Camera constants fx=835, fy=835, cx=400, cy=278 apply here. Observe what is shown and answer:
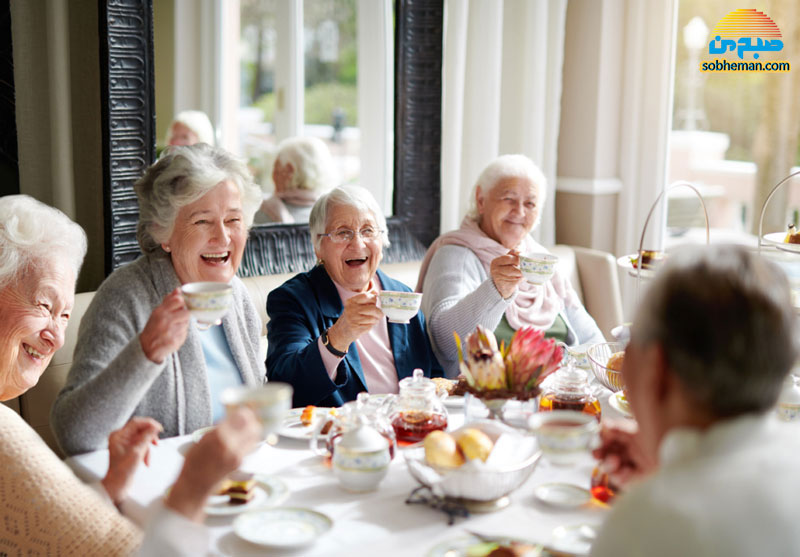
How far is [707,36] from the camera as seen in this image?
4.34m

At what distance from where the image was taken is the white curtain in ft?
13.5

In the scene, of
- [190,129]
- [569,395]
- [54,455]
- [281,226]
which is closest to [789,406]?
[569,395]

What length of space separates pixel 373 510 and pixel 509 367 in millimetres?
465

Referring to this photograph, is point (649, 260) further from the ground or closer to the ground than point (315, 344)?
further from the ground

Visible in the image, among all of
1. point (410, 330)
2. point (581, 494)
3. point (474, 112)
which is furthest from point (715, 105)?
point (581, 494)

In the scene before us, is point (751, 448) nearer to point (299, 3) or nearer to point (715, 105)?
point (299, 3)

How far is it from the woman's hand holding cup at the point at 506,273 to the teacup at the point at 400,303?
0.62m

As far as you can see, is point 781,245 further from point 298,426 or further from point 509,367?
point 298,426

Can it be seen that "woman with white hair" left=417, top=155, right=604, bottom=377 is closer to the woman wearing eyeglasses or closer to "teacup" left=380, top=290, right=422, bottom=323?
the woman wearing eyeglasses

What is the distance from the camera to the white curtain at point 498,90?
411cm

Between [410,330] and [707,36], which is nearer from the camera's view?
[410,330]

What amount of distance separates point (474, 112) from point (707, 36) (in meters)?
1.29

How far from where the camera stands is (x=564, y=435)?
1390 millimetres

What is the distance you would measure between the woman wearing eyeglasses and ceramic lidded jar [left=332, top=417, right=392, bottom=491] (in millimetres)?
746
